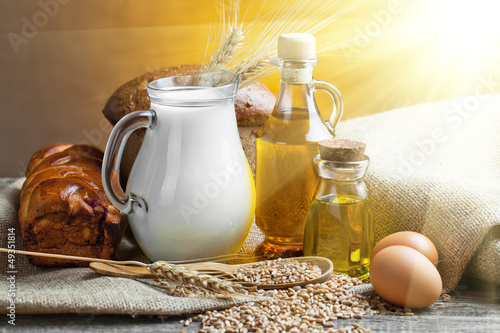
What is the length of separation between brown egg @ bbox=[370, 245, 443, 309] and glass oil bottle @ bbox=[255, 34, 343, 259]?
0.27 m

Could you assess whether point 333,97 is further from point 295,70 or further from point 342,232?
point 342,232

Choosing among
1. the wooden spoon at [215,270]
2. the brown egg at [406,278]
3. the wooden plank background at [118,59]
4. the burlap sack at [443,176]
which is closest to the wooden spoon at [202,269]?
the wooden spoon at [215,270]

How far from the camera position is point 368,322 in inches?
36.1

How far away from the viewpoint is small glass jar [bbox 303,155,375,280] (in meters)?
1.07

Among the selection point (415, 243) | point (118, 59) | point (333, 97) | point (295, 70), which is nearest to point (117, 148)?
point (295, 70)

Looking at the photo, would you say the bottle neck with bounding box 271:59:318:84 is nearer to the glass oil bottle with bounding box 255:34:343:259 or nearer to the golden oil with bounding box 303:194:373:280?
the glass oil bottle with bounding box 255:34:343:259

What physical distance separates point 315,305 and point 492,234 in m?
0.38

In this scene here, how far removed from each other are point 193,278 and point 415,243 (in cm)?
43

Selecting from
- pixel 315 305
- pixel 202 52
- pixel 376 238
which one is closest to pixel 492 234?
pixel 376 238

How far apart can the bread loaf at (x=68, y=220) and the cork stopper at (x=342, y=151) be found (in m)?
0.46

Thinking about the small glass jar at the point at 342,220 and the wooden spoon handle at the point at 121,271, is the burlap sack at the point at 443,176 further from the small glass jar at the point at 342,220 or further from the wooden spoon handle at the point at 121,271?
the wooden spoon handle at the point at 121,271

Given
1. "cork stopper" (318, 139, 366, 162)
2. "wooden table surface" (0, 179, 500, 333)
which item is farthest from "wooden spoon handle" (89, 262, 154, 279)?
"cork stopper" (318, 139, 366, 162)

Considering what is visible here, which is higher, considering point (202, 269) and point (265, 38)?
point (265, 38)

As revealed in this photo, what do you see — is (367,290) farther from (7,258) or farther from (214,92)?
(7,258)
